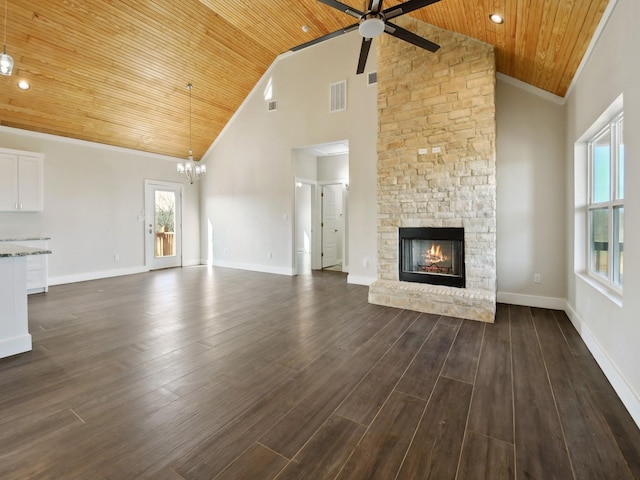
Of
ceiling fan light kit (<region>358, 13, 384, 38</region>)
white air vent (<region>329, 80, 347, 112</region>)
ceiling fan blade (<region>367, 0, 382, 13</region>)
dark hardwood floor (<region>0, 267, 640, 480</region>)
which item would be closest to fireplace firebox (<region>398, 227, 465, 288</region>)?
dark hardwood floor (<region>0, 267, 640, 480</region>)

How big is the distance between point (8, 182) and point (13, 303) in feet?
12.5

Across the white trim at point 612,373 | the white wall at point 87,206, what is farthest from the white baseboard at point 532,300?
the white wall at point 87,206

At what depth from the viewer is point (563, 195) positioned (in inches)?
166

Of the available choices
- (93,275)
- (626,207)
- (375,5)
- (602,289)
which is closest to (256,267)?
(93,275)

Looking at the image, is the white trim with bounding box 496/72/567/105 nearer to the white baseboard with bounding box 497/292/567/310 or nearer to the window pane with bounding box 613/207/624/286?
the window pane with bounding box 613/207/624/286

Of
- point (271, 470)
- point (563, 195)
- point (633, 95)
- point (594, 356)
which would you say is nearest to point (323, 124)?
point (563, 195)

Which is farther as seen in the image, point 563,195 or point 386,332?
point 563,195

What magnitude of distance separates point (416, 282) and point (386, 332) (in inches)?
55.8

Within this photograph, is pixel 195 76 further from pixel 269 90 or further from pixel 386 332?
pixel 386 332

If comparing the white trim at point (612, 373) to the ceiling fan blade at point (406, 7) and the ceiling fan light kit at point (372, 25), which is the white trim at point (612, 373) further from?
the ceiling fan light kit at point (372, 25)

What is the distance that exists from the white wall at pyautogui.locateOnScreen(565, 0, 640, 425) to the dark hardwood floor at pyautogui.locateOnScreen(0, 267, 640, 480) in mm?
179

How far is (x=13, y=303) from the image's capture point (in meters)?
2.92

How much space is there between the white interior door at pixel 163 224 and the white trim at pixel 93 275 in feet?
1.20

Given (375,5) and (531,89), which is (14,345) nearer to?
(375,5)
